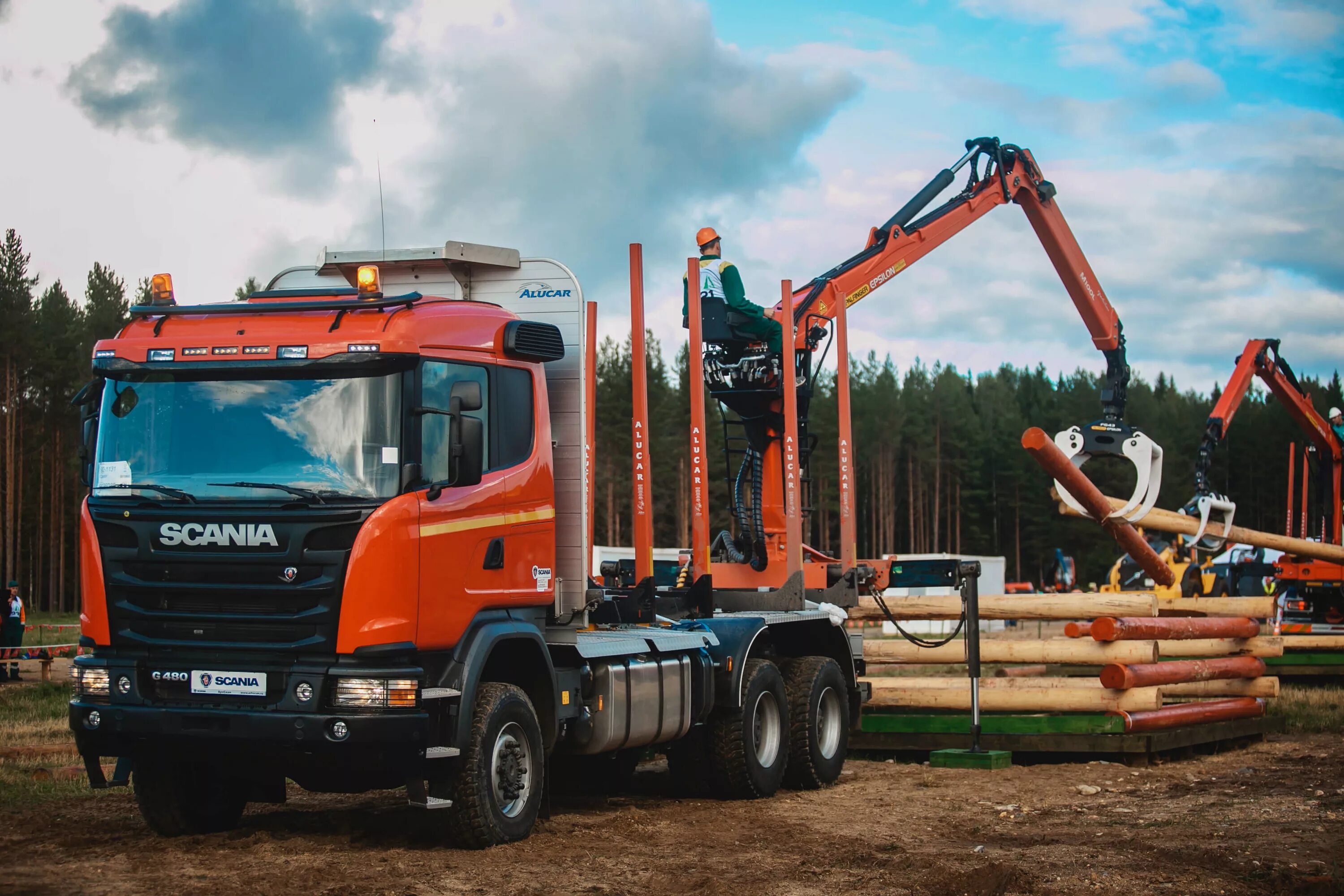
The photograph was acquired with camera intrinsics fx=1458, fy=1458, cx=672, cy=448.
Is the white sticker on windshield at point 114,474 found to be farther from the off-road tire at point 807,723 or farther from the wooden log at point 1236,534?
the wooden log at point 1236,534

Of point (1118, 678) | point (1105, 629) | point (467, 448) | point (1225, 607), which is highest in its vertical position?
point (467, 448)

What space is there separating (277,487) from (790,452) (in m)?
6.52

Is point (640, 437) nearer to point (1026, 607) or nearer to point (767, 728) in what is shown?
point (767, 728)

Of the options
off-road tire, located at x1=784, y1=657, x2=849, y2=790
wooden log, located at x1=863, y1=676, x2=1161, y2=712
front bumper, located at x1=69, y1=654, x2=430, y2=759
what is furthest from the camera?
wooden log, located at x1=863, y1=676, x2=1161, y2=712

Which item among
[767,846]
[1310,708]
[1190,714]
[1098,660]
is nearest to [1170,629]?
[1190,714]

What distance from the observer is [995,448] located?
96125mm

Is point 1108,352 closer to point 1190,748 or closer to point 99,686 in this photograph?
point 1190,748

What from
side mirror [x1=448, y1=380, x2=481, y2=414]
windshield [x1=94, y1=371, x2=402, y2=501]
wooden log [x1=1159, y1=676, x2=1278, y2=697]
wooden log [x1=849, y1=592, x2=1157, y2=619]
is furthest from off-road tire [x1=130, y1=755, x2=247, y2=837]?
wooden log [x1=1159, y1=676, x2=1278, y2=697]

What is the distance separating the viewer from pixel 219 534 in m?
8.54

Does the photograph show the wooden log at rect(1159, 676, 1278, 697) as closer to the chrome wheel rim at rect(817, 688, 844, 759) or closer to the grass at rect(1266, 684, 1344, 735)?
the grass at rect(1266, 684, 1344, 735)

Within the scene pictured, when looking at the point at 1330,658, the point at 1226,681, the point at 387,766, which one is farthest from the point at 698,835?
the point at 1330,658

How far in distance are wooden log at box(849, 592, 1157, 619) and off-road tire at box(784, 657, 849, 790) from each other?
8.05 feet

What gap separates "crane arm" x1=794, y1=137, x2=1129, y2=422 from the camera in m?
16.7

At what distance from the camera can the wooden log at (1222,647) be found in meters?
16.9
